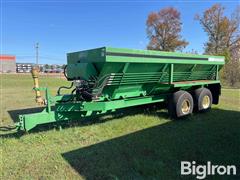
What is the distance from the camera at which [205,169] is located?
3.18 meters

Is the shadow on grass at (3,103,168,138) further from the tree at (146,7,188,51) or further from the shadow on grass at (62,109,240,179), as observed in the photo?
the tree at (146,7,188,51)

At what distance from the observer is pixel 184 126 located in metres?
5.29

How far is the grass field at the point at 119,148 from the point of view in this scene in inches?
121

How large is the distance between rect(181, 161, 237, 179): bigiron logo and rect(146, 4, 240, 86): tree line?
22.5 metres

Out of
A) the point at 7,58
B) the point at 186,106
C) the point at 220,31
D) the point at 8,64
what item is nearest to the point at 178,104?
the point at 186,106

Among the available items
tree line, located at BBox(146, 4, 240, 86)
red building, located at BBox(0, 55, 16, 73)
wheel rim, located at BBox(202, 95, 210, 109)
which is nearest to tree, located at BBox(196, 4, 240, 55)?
tree line, located at BBox(146, 4, 240, 86)

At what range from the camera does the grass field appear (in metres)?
3.06

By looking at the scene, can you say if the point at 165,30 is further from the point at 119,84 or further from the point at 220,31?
the point at 119,84

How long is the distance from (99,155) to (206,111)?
4.56 metres

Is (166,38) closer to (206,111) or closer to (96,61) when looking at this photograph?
(206,111)

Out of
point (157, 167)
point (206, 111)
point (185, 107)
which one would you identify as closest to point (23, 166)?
point (157, 167)

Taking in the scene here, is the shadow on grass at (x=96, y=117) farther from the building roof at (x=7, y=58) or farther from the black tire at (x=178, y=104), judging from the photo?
the building roof at (x=7, y=58)

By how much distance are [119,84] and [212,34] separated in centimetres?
2951

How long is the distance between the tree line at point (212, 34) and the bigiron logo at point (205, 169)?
2252 cm
